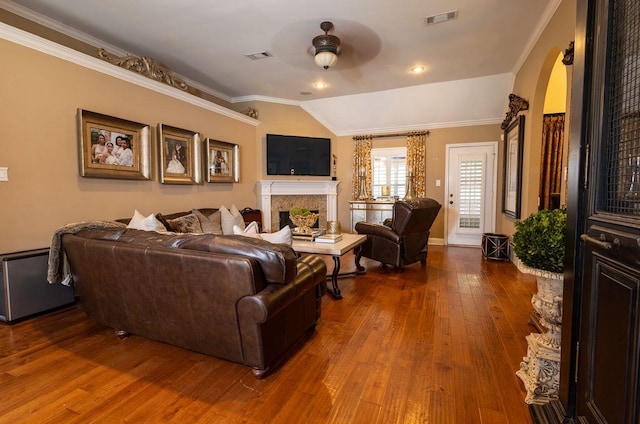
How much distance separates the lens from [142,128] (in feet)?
12.3

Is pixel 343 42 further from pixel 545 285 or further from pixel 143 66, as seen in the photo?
pixel 545 285

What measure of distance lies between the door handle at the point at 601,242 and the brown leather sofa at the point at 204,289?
133 centimetres

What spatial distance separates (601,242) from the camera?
3.31 feet

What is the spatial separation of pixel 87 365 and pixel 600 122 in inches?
115

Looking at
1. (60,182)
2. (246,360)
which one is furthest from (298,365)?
(60,182)

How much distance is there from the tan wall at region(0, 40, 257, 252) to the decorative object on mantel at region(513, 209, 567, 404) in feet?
13.0

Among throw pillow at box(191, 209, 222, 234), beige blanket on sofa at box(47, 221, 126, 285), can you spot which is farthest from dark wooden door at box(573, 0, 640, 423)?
throw pillow at box(191, 209, 222, 234)

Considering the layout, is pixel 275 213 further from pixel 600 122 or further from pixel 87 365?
pixel 600 122

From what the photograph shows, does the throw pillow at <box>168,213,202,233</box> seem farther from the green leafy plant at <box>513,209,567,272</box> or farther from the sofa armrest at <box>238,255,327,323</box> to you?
the green leafy plant at <box>513,209,567,272</box>

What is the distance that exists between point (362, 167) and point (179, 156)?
379cm

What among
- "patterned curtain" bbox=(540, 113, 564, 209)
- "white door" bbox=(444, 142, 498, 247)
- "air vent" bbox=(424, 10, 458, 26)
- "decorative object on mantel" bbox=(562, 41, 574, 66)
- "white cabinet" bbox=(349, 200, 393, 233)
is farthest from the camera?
"white cabinet" bbox=(349, 200, 393, 233)

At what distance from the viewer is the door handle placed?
0.94m

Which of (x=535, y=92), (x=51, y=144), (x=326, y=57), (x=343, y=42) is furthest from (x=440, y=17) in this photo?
(x=51, y=144)

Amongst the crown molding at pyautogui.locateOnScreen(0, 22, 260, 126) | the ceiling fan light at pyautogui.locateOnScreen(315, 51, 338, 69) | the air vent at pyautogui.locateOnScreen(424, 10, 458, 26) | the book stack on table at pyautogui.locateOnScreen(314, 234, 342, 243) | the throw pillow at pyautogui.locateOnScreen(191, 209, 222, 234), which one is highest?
the air vent at pyautogui.locateOnScreen(424, 10, 458, 26)
